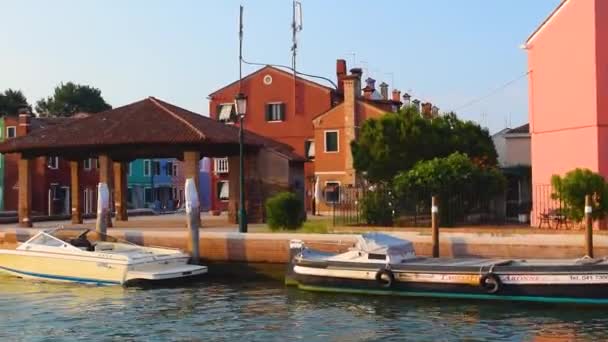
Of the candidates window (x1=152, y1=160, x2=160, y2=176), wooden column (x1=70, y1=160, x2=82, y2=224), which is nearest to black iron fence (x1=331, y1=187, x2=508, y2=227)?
wooden column (x1=70, y1=160, x2=82, y2=224)

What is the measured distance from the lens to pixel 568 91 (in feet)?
92.1

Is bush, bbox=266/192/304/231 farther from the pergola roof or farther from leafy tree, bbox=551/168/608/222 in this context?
leafy tree, bbox=551/168/608/222

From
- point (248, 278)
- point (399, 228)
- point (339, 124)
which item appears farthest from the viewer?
point (339, 124)

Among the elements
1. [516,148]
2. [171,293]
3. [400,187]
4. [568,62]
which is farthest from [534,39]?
[171,293]

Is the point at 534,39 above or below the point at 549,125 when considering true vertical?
above

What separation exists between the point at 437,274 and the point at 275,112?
112 ft

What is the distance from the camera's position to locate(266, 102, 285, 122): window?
2079 inches

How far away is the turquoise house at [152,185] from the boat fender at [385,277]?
4665 cm

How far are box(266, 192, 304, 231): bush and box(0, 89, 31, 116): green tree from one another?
64.7 m

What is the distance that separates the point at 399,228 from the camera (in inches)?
1024

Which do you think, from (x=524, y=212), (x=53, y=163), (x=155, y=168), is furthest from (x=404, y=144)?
(x=155, y=168)

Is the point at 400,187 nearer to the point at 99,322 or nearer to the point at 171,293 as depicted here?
the point at 171,293

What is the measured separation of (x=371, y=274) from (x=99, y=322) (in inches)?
238

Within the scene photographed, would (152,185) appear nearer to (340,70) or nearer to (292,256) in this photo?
(340,70)
